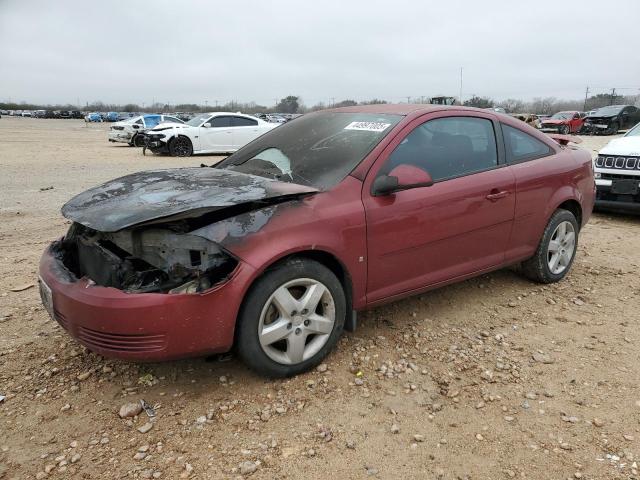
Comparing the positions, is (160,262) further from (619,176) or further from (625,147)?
(625,147)

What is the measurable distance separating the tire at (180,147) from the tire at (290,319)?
45.8ft

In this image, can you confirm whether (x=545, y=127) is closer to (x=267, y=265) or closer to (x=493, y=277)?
(x=493, y=277)

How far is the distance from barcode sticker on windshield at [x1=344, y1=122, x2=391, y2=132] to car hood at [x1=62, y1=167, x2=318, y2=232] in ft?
2.45

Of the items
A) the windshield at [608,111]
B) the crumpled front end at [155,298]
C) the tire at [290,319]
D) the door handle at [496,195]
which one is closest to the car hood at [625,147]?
the door handle at [496,195]

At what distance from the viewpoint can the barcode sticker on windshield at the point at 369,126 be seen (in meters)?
3.44

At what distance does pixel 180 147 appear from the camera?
52.4 ft

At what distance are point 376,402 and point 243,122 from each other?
49.6ft

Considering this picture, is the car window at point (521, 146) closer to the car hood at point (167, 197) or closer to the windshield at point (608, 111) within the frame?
the car hood at point (167, 197)

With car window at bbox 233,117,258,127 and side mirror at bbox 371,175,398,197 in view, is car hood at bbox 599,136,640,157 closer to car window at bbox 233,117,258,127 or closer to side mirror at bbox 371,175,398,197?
side mirror at bbox 371,175,398,197

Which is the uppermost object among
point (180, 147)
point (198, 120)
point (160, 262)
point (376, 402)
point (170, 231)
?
point (198, 120)

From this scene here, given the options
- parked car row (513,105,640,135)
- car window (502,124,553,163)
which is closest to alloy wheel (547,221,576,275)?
car window (502,124,553,163)

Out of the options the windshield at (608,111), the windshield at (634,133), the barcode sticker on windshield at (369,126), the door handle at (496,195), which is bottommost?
the windshield at (608,111)

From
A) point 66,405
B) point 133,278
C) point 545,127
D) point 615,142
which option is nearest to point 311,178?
point 133,278

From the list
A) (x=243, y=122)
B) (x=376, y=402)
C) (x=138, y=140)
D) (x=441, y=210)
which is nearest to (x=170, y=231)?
(x=376, y=402)
